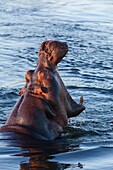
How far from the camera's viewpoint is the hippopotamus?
24.7ft

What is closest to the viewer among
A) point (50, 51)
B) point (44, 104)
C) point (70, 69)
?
point (44, 104)

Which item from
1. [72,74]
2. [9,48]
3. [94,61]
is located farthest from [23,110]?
[9,48]

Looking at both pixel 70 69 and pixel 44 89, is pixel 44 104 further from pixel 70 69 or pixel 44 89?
pixel 70 69

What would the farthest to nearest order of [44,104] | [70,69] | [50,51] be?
[70,69]
[50,51]
[44,104]

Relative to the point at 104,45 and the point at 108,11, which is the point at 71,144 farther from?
the point at 108,11

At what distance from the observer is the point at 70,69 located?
531 inches

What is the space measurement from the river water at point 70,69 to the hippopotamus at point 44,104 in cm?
17

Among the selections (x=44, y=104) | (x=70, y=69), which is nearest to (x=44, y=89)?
(x=44, y=104)

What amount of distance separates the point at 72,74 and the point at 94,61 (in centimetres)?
129

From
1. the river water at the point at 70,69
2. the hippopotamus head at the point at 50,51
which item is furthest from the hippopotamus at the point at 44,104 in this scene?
the river water at the point at 70,69

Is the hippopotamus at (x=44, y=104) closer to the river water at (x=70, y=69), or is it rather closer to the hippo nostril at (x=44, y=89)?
the hippo nostril at (x=44, y=89)

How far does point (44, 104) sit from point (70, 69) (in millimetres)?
5857

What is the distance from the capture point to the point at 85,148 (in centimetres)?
769

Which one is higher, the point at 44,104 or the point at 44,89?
the point at 44,89
